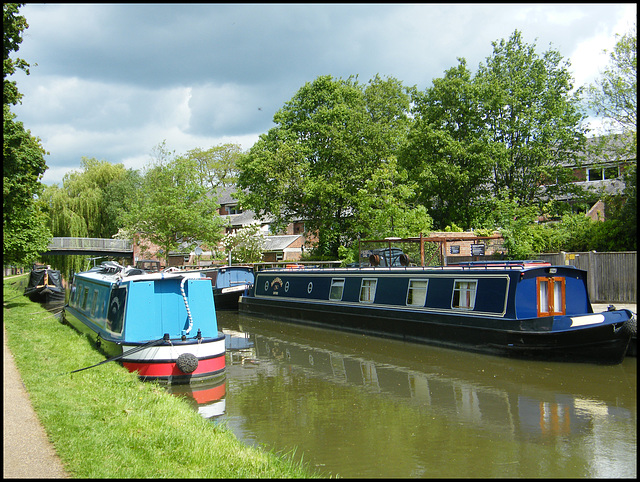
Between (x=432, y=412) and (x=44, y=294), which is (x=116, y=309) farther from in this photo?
(x=44, y=294)

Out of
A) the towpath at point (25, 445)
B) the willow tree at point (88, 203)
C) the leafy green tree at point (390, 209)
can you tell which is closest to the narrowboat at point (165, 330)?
the towpath at point (25, 445)

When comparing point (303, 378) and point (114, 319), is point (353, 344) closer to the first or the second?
point (303, 378)

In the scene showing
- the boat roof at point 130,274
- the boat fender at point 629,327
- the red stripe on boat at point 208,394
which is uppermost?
the boat roof at point 130,274

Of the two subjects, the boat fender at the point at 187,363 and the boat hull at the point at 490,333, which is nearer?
the boat fender at the point at 187,363

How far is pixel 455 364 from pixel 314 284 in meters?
9.15

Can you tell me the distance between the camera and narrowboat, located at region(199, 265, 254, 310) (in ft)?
86.8

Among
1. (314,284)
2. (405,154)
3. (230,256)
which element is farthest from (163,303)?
(230,256)

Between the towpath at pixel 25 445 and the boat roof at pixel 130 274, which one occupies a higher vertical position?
the boat roof at pixel 130 274

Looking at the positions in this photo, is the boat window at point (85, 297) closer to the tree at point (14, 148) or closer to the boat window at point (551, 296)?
the tree at point (14, 148)

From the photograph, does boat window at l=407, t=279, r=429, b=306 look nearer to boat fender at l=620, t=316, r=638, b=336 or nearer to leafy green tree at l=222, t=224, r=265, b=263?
boat fender at l=620, t=316, r=638, b=336

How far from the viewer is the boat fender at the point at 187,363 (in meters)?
10.8

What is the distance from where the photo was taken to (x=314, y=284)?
21609 millimetres

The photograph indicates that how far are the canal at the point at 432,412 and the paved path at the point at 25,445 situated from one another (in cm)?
293

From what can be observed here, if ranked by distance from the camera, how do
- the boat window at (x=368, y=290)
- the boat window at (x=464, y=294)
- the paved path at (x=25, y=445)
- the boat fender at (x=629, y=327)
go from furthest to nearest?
the boat window at (x=368, y=290) < the boat window at (x=464, y=294) < the boat fender at (x=629, y=327) < the paved path at (x=25, y=445)
